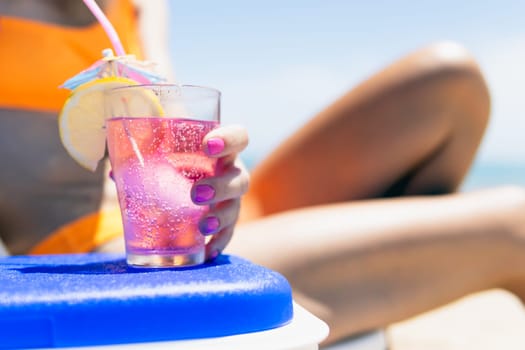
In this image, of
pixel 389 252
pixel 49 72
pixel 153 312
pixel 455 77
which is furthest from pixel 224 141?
pixel 455 77

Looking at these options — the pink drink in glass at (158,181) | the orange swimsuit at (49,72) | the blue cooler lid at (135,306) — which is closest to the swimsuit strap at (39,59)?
the orange swimsuit at (49,72)

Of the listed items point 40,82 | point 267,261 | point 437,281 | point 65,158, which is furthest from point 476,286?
point 40,82

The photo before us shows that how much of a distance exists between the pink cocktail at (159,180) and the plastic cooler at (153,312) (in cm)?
9

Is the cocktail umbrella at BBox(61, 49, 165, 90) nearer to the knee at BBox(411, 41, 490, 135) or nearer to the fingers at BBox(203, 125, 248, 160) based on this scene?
the fingers at BBox(203, 125, 248, 160)

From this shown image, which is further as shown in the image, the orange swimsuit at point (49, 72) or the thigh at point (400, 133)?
the thigh at point (400, 133)

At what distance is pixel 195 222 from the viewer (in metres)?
0.86

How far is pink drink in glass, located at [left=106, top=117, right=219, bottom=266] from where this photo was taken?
81 cm

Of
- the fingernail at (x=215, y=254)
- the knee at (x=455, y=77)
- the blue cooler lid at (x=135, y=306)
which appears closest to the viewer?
the blue cooler lid at (x=135, y=306)

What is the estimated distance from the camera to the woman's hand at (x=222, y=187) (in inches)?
33.3

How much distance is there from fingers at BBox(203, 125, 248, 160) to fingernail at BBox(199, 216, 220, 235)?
9cm

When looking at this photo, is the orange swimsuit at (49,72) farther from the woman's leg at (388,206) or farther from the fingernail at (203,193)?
the fingernail at (203,193)

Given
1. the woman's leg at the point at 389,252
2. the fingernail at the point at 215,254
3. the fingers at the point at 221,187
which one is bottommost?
the woman's leg at the point at 389,252

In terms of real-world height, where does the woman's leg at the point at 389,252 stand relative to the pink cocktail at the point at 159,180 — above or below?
below

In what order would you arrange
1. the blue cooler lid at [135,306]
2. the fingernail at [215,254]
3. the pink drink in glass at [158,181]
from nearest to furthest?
1. the blue cooler lid at [135,306]
2. the pink drink in glass at [158,181]
3. the fingernail at [215,254]
